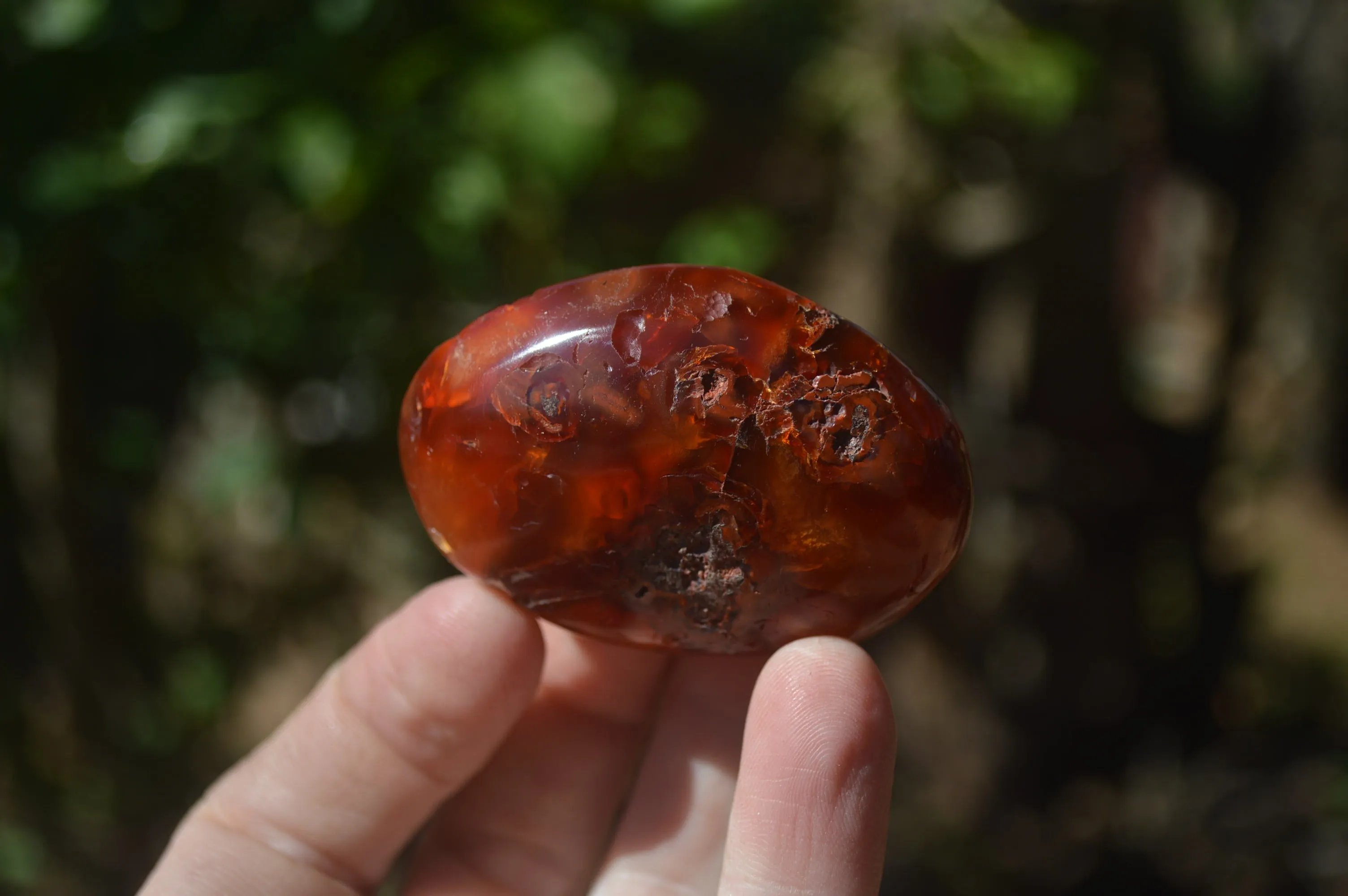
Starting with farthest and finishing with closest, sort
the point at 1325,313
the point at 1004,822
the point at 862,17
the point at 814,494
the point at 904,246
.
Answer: the point at 1325,313 → the point at 1004,822 → the point at 904,246 → the point at 862,17 → the point at 814,494

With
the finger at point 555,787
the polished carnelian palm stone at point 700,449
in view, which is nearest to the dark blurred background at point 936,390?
the polished carnelian palm stone at point 700,449

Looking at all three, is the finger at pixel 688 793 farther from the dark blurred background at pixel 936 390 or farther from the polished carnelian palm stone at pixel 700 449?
the dark blurred background at pixel 936 390

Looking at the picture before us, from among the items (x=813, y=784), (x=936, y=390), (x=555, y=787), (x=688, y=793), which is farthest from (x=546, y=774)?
(x=936, y=390)

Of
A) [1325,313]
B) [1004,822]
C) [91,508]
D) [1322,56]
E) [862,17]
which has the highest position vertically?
[862,17]

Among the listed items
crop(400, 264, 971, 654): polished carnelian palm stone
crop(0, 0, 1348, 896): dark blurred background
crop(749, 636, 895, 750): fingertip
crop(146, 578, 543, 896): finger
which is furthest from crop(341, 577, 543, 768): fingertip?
crop(0, 0, 1348, 896): dark blurred background

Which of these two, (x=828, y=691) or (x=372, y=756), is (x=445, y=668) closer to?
(x=372, y=756)

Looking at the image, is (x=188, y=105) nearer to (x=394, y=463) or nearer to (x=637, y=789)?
(x=394, y=463)

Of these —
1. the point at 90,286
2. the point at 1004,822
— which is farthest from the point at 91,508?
the point at 1004,822

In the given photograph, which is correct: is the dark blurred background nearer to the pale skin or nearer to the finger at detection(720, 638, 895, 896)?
the pale skin
